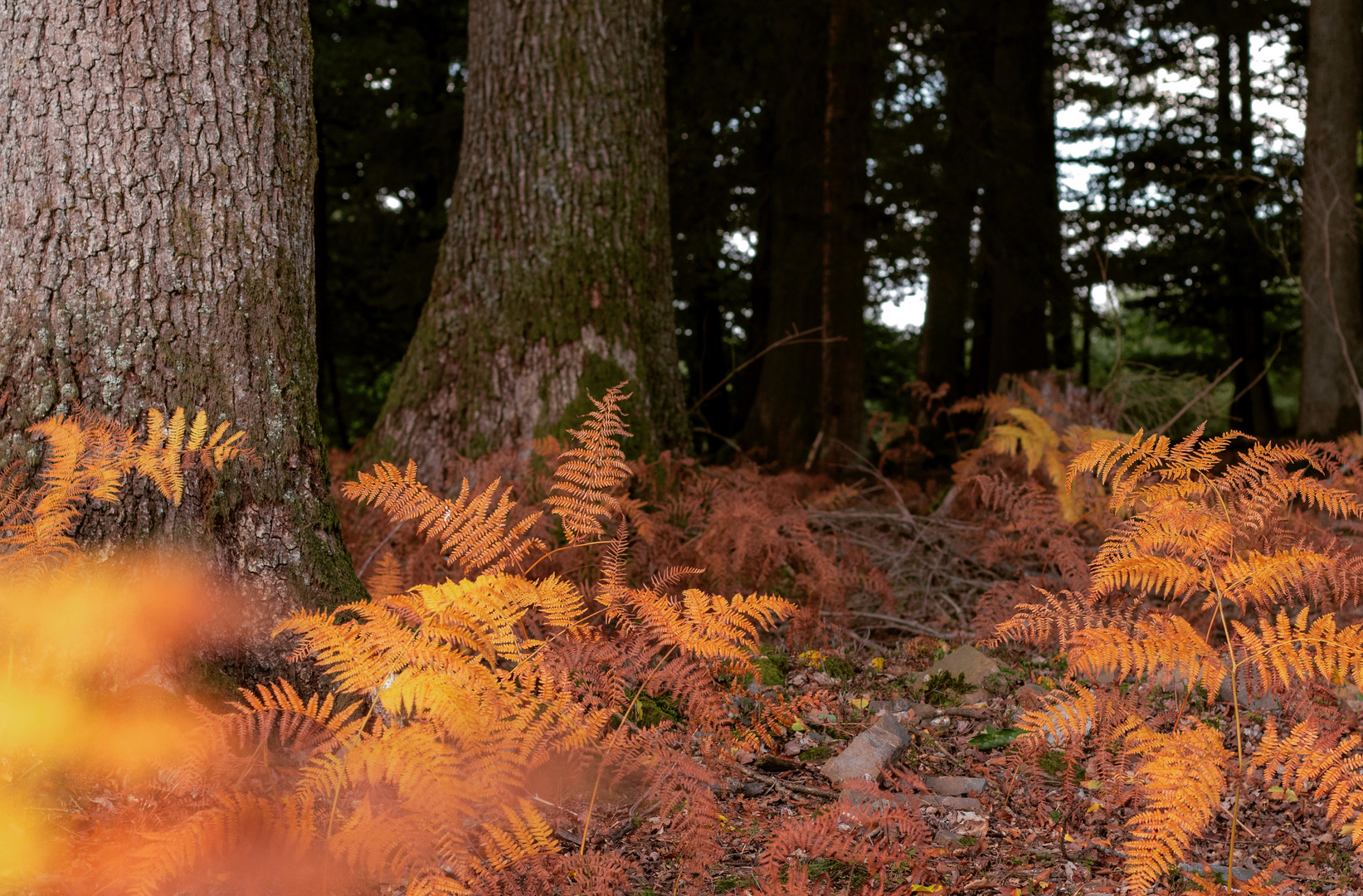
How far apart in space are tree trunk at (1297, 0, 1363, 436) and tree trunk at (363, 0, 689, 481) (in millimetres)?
6592

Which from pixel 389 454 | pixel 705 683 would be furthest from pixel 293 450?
pixel 389 454

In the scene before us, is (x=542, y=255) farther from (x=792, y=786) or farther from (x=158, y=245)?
(x=792, y=786)

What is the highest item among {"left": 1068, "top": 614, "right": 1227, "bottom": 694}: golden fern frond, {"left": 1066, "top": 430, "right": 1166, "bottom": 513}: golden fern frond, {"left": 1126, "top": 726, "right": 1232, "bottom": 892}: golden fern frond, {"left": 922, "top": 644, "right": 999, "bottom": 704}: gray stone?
{"left": 1066, "top": 430, "right": 1166, "bottom": 513}: golden fern frond

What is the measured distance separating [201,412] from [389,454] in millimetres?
A: 2280

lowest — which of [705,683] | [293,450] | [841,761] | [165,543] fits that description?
[841,761]

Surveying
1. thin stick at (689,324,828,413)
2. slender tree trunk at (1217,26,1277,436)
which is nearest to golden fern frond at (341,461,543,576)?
thin stick at (689,324,828,413)

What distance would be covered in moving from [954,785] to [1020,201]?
9.70m

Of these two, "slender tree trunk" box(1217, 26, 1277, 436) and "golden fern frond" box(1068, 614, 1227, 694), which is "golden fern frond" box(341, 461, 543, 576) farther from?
"slender tree trunk" box(1217, 26, 1277, 436)

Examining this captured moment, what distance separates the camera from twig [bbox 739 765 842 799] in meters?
2.75

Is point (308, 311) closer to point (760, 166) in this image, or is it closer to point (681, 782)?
point (681, 782)

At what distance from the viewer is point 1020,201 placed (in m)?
11.1

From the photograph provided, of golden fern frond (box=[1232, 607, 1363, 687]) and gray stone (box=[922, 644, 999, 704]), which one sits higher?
golden fern frond (box=[1232, 607, 1363, 687])

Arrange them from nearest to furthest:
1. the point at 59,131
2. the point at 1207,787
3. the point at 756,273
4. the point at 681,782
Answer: the point at 1207,787, the point at 681,782, the point at 59,131, the point at 756,273

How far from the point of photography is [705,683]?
2426 millimetres
